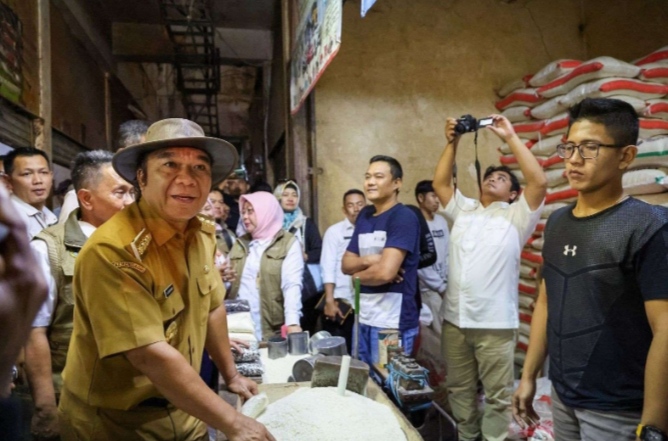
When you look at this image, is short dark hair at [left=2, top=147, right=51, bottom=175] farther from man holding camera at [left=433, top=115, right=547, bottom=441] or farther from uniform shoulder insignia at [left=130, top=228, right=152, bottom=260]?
man holding camera at [left=433, top=115, right=547, bottom=441]

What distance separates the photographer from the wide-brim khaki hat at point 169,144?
4.93 feet

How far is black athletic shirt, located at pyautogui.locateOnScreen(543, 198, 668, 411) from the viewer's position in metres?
1.55

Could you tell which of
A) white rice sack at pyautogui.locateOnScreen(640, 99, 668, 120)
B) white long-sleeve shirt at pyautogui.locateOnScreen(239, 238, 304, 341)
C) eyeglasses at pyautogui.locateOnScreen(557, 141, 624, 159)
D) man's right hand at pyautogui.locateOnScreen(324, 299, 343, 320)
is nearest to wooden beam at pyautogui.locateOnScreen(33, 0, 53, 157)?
white long-sleeve shirt at pyautogui.locateOnScreen(239, 238, 304, 341)

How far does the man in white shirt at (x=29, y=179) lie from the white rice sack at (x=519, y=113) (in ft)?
14.5

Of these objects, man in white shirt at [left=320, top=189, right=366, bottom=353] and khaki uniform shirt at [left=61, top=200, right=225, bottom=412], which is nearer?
khaki uniform shirt at [left=61, top=200, right=225, bottom=412]

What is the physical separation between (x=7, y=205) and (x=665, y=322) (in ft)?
5.94

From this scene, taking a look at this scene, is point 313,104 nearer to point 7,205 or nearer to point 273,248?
point 273,248

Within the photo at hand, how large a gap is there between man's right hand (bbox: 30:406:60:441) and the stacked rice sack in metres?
3.77

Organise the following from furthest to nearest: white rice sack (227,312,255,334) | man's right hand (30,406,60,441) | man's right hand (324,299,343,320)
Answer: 1. man's right hand (324,299,343,320)
2. white rice sack (227,312,255,334)
3. man's right hand (30,406,60,441)

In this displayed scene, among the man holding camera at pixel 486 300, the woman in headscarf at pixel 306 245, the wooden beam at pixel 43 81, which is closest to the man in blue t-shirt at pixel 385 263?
the man holding camera at pixel 486 300

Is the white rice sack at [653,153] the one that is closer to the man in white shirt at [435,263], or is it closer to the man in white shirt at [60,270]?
the man in white shirt at [435,263]

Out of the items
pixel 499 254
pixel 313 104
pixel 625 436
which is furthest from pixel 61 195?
pixel 625 436

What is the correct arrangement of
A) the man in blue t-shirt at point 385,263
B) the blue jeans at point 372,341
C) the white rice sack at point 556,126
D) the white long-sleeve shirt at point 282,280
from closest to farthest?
1. the man in blue t-shirt at point 385,263
2. the blue jeans at point 372,341
3. the white long-sleeve shirt at point 282,280
4. the white rice sack at point 556,126

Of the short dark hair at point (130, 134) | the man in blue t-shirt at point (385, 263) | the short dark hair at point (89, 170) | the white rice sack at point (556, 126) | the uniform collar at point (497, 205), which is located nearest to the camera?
the short dark hair at point (89, 170)
